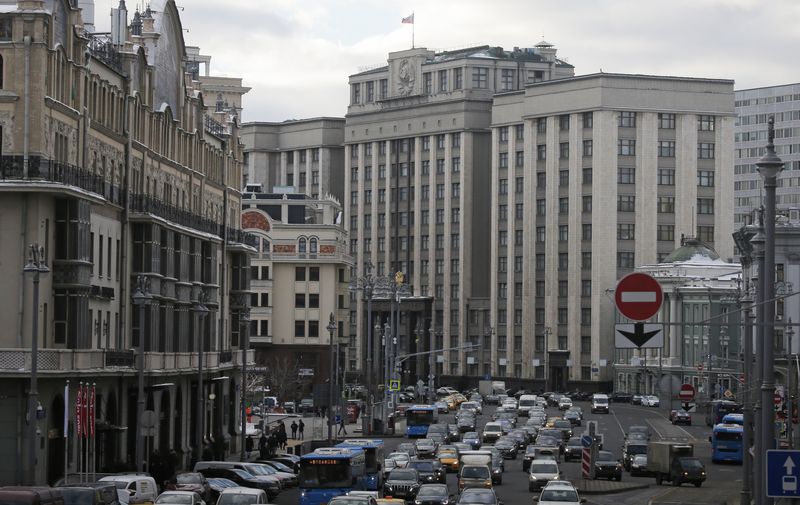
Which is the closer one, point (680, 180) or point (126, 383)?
→ point (126, 383)

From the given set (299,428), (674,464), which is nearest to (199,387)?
(674,464)

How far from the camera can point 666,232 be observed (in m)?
186

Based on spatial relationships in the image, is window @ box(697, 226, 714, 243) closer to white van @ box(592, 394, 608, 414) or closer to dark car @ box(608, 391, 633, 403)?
dark car @ box(608, 391, 633, 403)

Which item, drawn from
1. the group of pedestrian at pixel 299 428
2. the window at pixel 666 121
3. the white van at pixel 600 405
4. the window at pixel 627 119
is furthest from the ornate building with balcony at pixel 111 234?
the window at pixel 666 121

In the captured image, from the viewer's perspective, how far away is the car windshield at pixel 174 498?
44750 mm

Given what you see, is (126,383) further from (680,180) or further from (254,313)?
(680,180)

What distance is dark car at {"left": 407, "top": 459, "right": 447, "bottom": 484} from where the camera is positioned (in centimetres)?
6569

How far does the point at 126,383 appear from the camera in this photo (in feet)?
236

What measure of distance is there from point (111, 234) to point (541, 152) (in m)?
124

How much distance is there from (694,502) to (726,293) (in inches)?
4111

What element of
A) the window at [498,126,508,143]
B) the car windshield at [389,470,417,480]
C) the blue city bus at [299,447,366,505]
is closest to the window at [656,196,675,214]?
the window at [498,126,508,143]

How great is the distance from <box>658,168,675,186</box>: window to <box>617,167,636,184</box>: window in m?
2.86

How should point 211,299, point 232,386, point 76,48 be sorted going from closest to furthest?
1. point 76,48
2. point 211,299
3. point 232,386

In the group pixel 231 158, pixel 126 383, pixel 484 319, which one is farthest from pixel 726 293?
pixel 126 383
